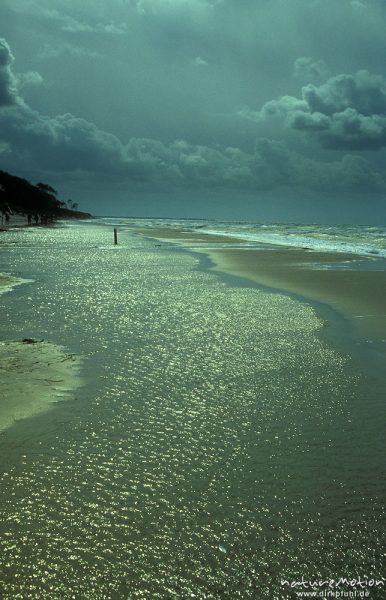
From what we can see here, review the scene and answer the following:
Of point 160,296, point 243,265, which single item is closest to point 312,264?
point 243,265

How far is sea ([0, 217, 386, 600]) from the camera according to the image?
338 centimetres

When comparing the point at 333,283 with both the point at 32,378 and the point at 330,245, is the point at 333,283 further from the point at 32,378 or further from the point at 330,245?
the point at 330,245

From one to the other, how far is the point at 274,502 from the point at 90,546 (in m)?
1.54

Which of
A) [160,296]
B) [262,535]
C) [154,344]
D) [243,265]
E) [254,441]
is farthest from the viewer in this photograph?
[243,265]

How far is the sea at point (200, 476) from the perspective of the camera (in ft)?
11.1

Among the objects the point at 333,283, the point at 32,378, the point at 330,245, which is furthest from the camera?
the point at 330,245

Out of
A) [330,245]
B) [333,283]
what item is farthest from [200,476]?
[330,245]

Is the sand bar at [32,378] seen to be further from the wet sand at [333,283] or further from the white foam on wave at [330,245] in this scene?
the white foam on wave at [330,245]

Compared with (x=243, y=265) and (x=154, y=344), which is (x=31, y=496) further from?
(x=243, y=265)

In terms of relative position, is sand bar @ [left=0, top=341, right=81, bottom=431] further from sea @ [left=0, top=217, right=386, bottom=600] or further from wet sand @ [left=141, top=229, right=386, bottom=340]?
wet sand @ [left=141, top=229, right=386, bottom=340]

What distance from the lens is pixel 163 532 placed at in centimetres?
381

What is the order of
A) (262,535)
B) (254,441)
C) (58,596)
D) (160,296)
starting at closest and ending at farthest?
1. (58,596)
2. (262,535)
3. (254,441)
4. (160,296)

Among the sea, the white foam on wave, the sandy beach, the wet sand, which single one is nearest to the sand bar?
the sandy beach

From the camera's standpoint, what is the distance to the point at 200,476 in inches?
183
